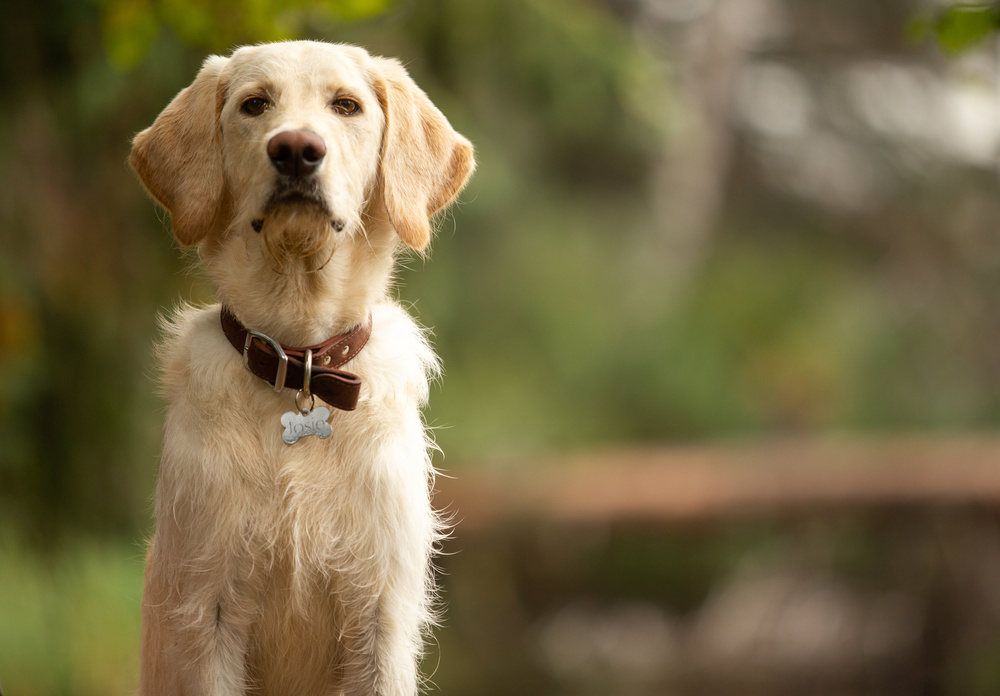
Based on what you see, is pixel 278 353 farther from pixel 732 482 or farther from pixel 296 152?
pixel 732 482

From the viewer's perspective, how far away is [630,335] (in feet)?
27.1

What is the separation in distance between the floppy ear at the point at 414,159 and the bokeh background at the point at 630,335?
92 centimetres

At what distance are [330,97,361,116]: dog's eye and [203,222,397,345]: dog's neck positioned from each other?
24cm

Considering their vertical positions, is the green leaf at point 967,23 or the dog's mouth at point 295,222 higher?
the green leaf at point 967,23

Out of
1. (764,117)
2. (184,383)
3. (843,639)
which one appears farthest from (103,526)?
(764,117)

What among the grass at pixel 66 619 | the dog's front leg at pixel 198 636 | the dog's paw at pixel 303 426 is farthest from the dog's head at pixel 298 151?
the grass at pixel 66 619

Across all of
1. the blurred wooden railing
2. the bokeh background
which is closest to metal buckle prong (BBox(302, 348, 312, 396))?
the bokeh background

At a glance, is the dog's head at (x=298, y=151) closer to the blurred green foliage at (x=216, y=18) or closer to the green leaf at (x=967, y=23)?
the blurred green foliage at (x=216, y=18)

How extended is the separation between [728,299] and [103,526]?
239 inches

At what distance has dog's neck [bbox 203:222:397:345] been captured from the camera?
1825mm

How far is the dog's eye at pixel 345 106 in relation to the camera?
70.7 inches

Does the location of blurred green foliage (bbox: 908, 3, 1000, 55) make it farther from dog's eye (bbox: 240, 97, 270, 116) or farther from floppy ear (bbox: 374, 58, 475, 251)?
dog's eye (bbox: 240, 97, 270, 116)

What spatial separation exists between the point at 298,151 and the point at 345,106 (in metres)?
0.21

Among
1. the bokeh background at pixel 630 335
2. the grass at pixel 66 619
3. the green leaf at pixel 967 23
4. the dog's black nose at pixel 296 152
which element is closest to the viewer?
the dog's black nose at pixel 296 152
